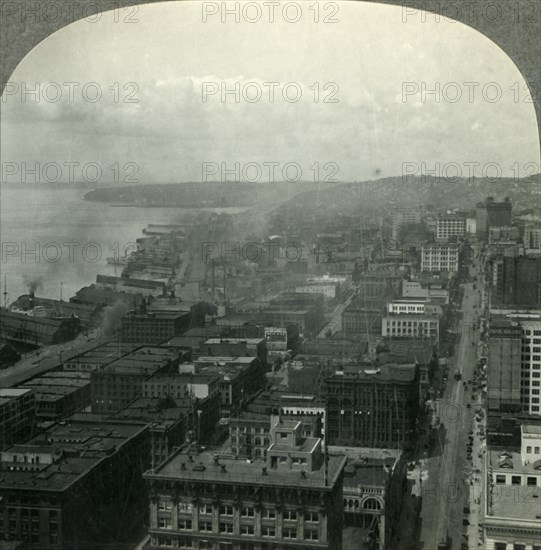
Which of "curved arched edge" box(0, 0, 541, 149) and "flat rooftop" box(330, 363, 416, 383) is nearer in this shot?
"curved arched edge" box(0, 0, 541, 149)

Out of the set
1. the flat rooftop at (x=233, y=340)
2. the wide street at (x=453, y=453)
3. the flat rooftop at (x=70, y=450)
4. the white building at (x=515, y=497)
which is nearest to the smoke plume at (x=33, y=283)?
the flat rooftop at (x=70, y=450)

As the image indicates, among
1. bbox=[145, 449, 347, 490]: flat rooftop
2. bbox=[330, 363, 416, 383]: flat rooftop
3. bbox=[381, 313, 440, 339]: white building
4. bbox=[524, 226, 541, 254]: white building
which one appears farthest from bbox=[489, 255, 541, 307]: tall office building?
bbox=[145, 449, 347, 490]: flat rooftop

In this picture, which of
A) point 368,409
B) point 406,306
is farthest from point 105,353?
point 406,306

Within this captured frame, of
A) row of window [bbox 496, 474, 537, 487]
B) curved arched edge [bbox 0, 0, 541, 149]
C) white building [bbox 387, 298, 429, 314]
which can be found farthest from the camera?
white building [bbox 387, 298, 429, 314]

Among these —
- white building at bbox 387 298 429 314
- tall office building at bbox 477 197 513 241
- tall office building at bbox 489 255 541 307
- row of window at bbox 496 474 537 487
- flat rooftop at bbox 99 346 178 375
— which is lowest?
row of window at bbox 496 474 537 487

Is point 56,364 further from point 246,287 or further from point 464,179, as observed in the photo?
point 464,179

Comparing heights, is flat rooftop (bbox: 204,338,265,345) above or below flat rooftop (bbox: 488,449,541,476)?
above

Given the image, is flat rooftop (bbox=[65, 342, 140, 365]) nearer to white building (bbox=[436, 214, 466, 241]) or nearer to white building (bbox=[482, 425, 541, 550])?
white building (bbox=[436, 214, 466, 241])
